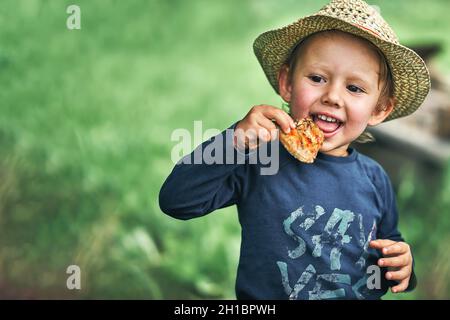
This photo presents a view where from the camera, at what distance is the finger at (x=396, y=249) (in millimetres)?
→ 1746

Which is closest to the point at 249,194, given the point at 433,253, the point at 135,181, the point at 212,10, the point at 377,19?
the point at 377,19

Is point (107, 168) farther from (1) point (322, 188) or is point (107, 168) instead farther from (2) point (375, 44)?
(2) point (375, 44)

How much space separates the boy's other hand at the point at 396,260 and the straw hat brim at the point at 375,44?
0.38 metres

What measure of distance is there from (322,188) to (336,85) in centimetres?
25

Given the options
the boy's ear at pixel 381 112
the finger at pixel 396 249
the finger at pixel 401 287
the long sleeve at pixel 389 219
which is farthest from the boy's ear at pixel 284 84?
the finger at pixel 401 287

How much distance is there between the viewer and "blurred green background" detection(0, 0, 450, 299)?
268 centimetres

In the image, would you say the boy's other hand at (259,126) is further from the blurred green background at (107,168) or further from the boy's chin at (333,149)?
the blurred green background at (107,168)

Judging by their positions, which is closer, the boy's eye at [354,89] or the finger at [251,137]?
the finger at [251,137]

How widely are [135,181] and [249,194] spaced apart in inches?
51.2

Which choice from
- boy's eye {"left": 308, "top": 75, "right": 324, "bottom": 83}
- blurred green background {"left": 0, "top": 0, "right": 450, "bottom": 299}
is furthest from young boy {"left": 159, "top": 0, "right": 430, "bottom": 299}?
blurred green background {"left": 0, "top": 0, "right": 450, "bottom": 299}

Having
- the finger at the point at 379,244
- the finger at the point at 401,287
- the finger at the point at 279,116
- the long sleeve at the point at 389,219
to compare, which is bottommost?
the finger at the point at 401,287

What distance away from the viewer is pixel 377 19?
1.75 metres

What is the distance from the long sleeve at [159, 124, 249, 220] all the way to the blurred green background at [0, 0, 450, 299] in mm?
1058
